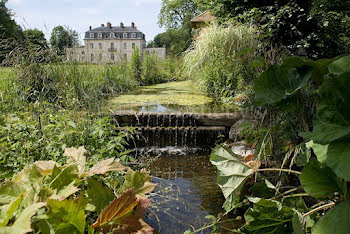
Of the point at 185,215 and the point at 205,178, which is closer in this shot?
the point at 185,215

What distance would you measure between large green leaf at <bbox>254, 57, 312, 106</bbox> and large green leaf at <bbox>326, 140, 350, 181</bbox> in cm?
45

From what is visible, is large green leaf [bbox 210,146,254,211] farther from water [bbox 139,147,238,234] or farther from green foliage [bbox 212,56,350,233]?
water [bbox 139,147,238,234]

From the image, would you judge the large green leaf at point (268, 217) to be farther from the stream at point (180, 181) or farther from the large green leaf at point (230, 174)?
the stream at point (180, 181)

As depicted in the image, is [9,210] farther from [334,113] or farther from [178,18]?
[178,18]

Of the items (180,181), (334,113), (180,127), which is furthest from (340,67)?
(180,127)

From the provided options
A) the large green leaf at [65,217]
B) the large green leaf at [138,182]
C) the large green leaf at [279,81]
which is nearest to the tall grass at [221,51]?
the large green leaf at [279,81]

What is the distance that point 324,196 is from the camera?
1.00m

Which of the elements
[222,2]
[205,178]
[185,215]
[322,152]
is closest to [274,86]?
[322,152]

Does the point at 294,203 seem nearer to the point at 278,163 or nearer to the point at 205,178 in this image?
the point at 278,163

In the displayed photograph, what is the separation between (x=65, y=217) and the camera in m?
0.92

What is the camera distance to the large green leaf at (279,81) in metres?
1.27

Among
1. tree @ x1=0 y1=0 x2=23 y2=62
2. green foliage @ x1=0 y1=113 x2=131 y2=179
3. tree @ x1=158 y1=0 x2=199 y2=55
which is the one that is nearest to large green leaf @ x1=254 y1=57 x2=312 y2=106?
green foliage @ x1=0 y1=113 x2=131 y2=179

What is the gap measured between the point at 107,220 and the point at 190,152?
3.60 meters

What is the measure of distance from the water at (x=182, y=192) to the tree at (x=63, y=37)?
7.25ft
